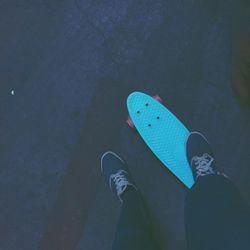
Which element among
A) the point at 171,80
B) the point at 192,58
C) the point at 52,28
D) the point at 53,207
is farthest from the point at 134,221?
the point at 52,28

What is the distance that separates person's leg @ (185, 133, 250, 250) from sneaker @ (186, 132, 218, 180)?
53 millimetres

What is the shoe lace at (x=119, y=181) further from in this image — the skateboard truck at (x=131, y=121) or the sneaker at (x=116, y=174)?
the skateboard truck at (x=131, y=121)

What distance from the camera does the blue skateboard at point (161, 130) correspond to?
2.13m

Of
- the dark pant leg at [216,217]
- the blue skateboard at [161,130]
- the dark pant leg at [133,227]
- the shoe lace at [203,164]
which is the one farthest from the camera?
the blue skateboard at [161,130]

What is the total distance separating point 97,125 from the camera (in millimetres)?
2156

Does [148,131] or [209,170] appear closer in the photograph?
[209,170]

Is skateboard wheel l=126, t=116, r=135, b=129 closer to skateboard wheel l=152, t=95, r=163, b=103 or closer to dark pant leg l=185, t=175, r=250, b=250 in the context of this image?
skateboard wheel l=152, t=95, r=163, b=103

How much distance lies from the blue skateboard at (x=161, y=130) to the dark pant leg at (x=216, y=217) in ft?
0.95

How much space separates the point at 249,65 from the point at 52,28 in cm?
104

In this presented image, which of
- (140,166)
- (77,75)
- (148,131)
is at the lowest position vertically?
(140,166)

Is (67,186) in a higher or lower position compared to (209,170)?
higher

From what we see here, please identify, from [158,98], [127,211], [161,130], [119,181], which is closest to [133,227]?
[127,211]

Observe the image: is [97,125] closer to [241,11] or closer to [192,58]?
[192,58]

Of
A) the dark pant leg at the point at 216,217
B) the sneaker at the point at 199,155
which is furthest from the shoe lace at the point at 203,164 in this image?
the dark pant leg at the point at 216,217
